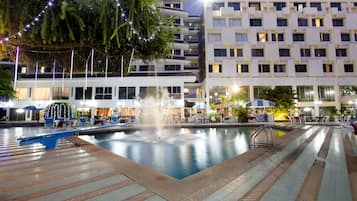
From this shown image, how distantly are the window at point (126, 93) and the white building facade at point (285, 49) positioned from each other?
34.4 feet

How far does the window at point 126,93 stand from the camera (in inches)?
930

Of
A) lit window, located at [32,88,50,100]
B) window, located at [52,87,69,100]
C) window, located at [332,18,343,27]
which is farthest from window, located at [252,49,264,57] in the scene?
lit window, located at [32,88,50,100]

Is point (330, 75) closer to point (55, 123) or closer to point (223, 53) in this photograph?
point (223, 53)

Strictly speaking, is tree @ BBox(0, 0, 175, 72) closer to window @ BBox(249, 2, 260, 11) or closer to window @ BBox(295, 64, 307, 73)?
window @ BBox(295, 64, 307, 73)

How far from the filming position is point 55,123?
12.9m

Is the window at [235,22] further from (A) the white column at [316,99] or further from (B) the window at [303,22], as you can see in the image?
(A) the white column at [316,99]

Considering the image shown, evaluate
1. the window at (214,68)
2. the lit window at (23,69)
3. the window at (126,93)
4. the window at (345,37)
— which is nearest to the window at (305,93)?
the window at (345,37)

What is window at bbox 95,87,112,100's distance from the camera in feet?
78.1

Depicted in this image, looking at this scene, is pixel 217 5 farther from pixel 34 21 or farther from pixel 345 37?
pixel 34 21

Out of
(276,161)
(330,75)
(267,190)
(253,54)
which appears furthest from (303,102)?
(267,190)

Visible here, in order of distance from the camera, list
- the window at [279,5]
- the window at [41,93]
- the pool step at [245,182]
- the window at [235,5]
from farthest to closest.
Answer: the window at [279,5] < the window at [235,5] < the window at [41,93] < the pool step at [245,182]

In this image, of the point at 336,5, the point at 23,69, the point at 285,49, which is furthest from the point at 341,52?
the point at 23,69

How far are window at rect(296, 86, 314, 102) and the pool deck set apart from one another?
26922mm

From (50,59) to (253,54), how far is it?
1051 inches
